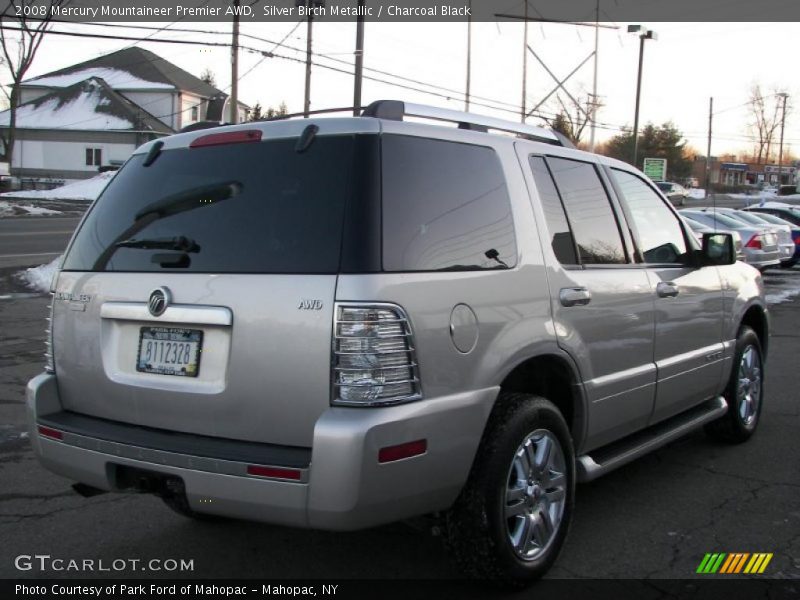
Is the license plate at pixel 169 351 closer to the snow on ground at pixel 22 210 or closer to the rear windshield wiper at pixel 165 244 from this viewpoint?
the rear windshield wiper at pixel 165 244

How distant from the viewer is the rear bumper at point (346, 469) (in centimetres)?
278

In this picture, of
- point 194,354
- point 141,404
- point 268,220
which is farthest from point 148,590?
point 268,220

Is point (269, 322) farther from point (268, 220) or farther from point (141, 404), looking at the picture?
point (141, 404)

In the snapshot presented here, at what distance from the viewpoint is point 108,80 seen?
6356cm

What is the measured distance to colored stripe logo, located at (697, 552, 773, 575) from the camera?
3.72m

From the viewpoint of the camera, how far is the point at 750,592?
3.52 meters

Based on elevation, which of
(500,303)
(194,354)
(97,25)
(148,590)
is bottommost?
(148,590)

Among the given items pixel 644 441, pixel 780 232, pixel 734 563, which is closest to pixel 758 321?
pixel 644 441

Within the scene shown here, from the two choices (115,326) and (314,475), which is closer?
(314,475)

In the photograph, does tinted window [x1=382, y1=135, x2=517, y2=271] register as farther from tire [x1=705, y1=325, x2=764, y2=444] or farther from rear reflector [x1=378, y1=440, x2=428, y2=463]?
tire [x1=705, y1=325, x2=764, y2=444]

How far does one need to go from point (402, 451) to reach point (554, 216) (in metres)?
1.60

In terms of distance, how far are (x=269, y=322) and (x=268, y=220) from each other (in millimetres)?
433

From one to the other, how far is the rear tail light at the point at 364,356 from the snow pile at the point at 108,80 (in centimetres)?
6216

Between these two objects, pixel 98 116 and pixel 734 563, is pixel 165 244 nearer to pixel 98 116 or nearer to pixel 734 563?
pixel 734 563
